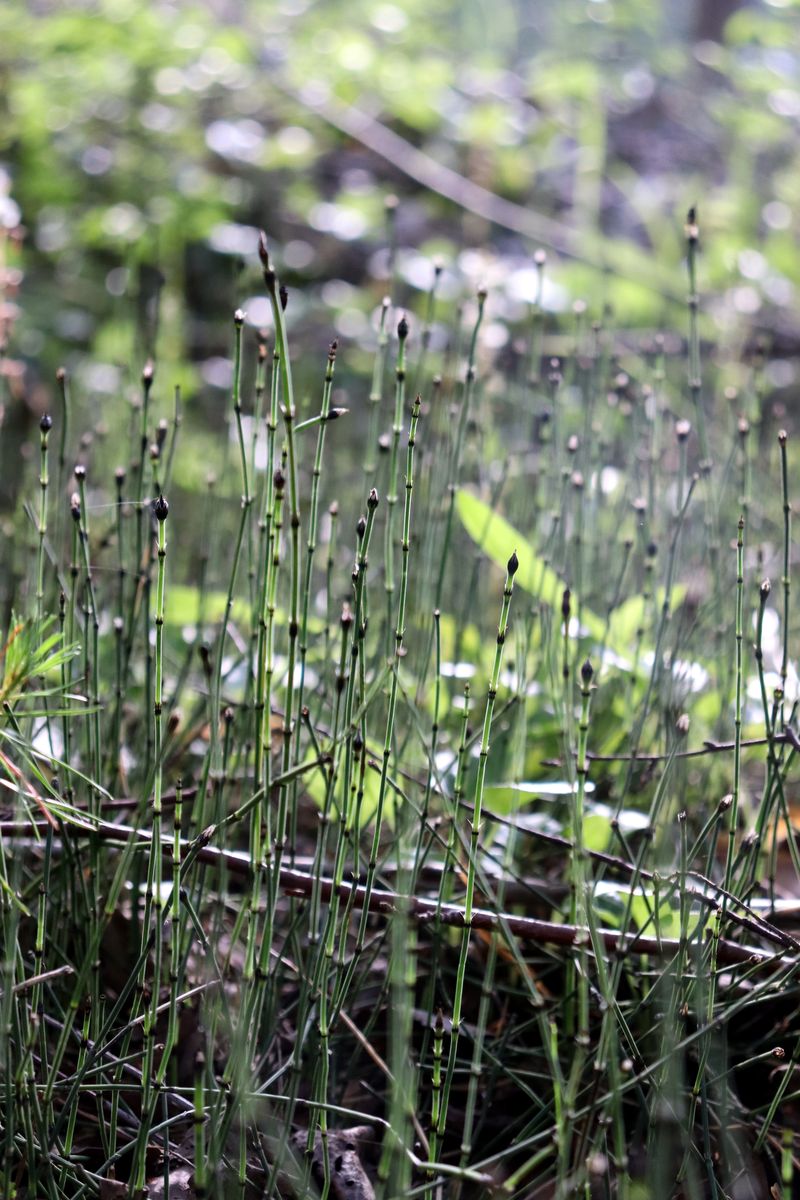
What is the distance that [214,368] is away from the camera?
3027 mm

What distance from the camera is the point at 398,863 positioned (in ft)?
2.04

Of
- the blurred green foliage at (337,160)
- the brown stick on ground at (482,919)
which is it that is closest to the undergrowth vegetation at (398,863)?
the brown stick on ground at (482,919)

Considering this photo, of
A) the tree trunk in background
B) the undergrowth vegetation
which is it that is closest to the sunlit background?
the tree trunk in background

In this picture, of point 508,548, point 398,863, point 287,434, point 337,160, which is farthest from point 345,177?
point 398,863

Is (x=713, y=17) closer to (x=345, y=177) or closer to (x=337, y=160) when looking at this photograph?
(x=337, y=160)

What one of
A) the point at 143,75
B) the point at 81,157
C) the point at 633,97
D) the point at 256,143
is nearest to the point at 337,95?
the point at 256,143

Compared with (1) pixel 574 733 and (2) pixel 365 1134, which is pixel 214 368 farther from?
(2) pixel 365 1134

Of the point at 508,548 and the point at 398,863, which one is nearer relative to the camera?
the point at 398,863

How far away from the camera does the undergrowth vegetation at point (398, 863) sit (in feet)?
2.04

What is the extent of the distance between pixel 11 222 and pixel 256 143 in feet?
6.53

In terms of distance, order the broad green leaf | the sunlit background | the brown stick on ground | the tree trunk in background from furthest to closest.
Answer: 1. the tree trunk in background
2. the sunlit background
3. the broad green leaf
4. the brown stick on ground

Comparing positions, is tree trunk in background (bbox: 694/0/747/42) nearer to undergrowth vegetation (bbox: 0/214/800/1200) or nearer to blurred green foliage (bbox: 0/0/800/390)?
blurred green foliage (bbox: 0/0/800/390)

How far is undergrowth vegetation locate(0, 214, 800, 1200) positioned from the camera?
2.04 ft

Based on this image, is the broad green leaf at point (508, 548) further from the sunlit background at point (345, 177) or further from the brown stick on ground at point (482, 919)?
the sunlit background at point (345, 177)
